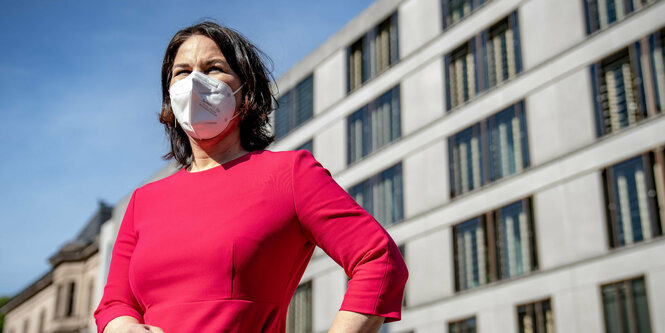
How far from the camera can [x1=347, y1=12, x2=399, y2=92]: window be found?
1165 inches

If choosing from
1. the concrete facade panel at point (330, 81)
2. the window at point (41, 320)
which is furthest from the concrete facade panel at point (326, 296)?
the window at point (41, 320)

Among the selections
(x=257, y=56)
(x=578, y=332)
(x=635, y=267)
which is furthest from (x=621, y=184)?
(x=257, y=56)

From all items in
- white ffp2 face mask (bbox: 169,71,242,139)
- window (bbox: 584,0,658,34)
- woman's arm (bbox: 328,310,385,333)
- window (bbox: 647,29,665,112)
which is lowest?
woman's arm (bbox: 328,310,385,333)

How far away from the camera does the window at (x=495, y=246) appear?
22.5 m

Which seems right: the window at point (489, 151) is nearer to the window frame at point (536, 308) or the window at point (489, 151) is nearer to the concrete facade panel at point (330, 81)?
the window frame at point (536, 308)

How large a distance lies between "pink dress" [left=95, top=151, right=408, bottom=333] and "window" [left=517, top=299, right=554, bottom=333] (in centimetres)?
2039

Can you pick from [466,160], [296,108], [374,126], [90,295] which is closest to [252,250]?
[466,160]

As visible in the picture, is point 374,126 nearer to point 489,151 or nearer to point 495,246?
point 489,151

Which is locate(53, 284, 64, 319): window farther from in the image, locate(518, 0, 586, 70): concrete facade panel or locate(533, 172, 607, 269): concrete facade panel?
locate(533, 172, 607, 269): concrete facade panel

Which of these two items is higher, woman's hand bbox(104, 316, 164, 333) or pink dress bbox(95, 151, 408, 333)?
pink dress bbox(95, 151, 408, 333)

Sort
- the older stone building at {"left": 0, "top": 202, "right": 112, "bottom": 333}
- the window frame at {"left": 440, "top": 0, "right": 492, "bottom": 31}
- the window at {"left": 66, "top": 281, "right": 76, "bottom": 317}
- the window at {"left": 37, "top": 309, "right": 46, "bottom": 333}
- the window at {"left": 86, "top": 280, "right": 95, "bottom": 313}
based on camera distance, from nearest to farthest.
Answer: the window frame at {"left": 440, "top": 0, "right": 492, "bottom": 31}
the window at {"left": 86, "top": 280, "right": 95, "bottom": 313}
the older stone building at {"left": 0, "top": 202, "right": 112, "bottom": 333}
the window at {"left": 66, "top": 281, "right": 76, "bottom": 317}
the window at {"left": 37, "top": 309, "right": 46, "bottom": 333}

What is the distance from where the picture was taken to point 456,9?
88.2 ft

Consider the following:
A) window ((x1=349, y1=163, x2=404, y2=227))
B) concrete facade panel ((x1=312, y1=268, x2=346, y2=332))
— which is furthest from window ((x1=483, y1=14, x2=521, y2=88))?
concrete facade panel ((x1=312, y1=268, x2=346, y2=332))

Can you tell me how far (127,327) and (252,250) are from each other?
13.3 inches
